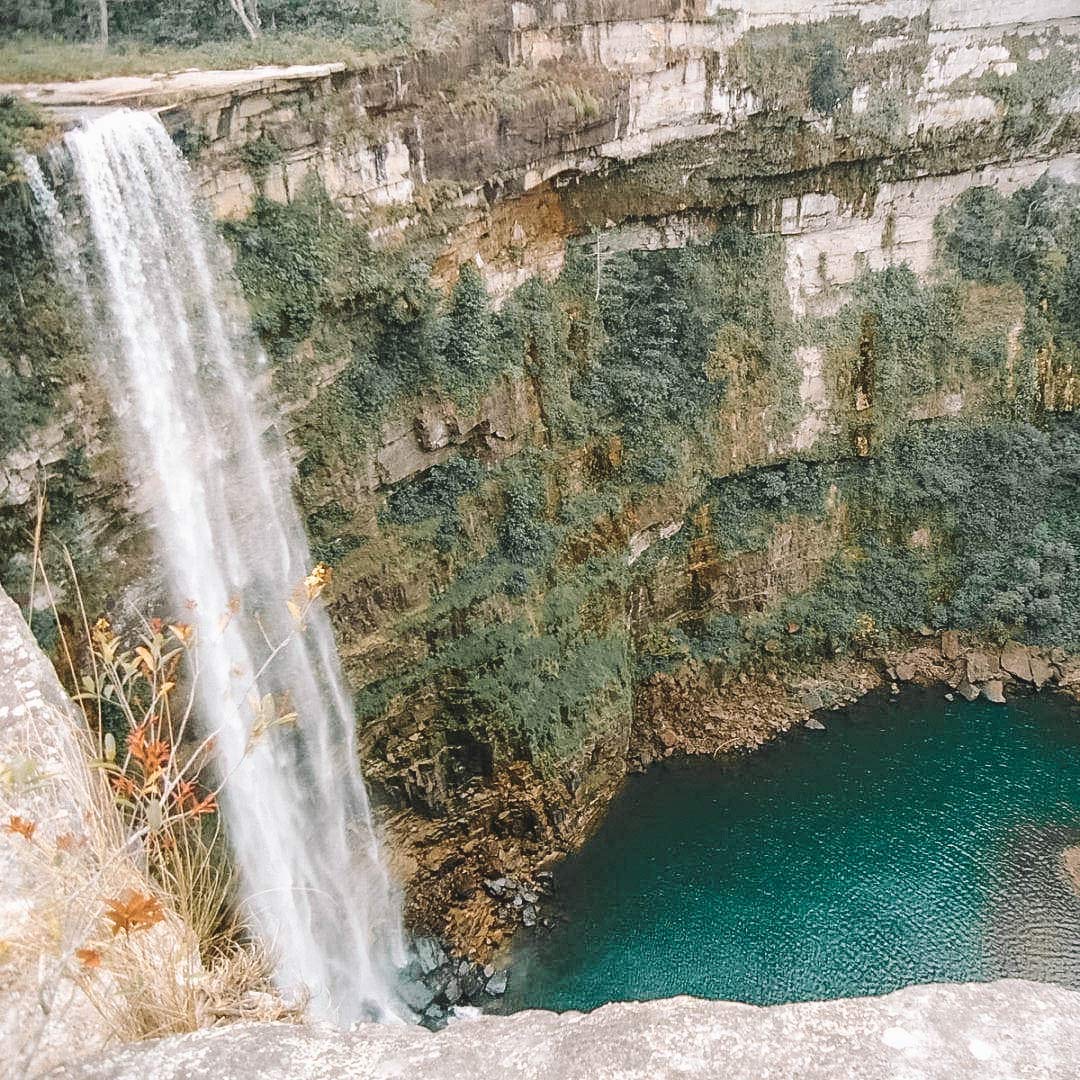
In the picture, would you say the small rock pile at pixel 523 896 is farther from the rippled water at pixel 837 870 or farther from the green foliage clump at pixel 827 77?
the green foliage clump at pixel 827 77

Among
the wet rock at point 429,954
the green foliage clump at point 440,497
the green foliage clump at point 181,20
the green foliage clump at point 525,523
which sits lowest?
the wet rock at point 429,954

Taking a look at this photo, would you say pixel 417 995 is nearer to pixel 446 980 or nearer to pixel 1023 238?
pixel 446 980

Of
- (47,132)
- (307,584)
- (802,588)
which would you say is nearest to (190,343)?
(47,132)

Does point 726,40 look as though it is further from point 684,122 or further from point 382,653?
point 382,653

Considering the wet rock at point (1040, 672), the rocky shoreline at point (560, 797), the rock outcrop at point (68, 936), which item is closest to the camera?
the rock outcrop at point (68, 936)

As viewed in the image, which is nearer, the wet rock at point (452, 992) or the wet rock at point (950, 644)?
the wet rock at point (452, 992)

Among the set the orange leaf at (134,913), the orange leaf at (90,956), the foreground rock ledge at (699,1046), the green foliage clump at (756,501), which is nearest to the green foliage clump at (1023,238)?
the green foliage clump at (756,501)

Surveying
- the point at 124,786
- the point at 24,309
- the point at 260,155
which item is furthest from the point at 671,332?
the point at 124,786
